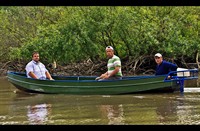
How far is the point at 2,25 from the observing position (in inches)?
1093

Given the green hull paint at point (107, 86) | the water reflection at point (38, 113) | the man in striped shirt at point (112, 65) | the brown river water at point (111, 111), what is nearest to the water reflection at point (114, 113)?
the brown river water at point (111, 111)

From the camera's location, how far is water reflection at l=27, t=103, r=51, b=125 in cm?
646

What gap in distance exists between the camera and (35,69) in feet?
37.8

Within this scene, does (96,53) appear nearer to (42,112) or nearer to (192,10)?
(192,10)

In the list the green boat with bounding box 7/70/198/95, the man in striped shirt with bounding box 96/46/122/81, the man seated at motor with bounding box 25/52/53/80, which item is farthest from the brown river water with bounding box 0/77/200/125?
the man seated at motor with bounding box 25/52/53/80

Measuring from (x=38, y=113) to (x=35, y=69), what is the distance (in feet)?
14.0

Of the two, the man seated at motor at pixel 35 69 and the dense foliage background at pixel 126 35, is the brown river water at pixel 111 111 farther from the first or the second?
the dense foliage background at pixel 126 35

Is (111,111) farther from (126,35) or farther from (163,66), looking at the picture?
(126,35)

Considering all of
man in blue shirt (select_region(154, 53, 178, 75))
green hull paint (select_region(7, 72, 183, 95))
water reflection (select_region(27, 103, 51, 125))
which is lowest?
water reflection (select_region(27, 103, 51, 125))

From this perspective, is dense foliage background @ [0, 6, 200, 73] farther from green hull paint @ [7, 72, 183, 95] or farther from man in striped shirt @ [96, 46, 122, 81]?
man in striped shirt @ [96, 46, 122, 81]

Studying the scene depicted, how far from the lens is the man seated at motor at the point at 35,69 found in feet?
36.9

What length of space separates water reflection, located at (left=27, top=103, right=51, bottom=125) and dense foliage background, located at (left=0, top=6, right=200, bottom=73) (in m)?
12.4

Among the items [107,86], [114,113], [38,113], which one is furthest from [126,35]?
[114,113]

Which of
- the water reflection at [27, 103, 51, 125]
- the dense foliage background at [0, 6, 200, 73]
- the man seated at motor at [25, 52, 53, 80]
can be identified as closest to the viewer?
the water reflection at [27, 103, 51, 125]
